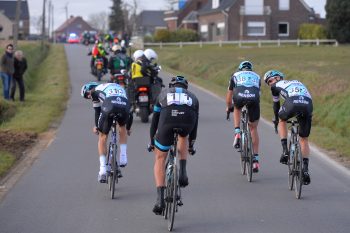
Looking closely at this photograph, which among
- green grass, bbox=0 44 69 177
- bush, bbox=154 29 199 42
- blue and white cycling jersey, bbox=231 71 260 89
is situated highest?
bush, bbox=154 29 199 42

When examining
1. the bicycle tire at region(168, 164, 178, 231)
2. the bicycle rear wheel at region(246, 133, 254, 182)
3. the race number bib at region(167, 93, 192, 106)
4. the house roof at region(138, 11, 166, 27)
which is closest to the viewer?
the bicycle tire at region(168, 164, 178, 231)

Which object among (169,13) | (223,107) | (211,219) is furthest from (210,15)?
(211,219)

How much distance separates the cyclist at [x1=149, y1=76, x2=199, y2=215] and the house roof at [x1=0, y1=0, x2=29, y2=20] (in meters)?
34.1

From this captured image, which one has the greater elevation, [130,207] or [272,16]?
[272,16]

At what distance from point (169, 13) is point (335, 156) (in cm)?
9130

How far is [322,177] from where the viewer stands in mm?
12023

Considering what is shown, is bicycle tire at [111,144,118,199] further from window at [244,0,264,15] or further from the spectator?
window at [244,0,264,15]

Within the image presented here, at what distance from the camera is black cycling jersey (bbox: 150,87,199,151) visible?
8641 mm

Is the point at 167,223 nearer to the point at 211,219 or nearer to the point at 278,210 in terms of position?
the point at 211,219

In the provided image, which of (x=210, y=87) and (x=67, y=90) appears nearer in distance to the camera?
(x=67, y=90)

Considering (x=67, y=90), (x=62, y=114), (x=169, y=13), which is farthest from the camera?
(x=169, y=13)

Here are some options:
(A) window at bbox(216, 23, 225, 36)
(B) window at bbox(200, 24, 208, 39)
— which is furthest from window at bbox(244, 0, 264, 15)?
(B) window at bbox(200, 24, 208, 39)

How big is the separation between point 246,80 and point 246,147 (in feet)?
3.39

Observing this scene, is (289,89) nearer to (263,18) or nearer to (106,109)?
(106,109)
